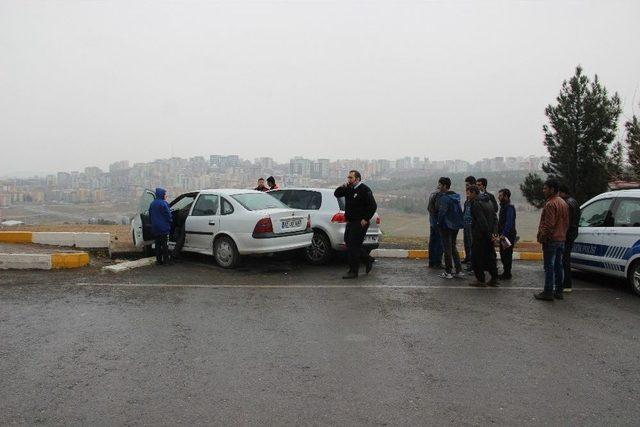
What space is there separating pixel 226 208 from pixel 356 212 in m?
2.67

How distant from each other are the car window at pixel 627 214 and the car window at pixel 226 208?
6927 mm

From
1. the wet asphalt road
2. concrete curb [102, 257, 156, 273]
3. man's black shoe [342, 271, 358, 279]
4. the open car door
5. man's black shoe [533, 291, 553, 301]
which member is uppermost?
the open car door

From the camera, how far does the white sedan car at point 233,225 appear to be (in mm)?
9234

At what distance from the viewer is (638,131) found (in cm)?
1880

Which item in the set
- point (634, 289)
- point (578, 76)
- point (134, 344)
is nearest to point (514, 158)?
point (578, 76)

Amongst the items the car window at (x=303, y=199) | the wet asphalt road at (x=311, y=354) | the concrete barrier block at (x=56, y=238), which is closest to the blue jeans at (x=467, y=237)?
the wet asphalt road at (x=311, y=354)

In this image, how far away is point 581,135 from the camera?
2378cm

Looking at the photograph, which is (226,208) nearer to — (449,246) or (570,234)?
(449,246)

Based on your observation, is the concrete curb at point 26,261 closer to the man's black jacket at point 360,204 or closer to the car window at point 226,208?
the car window at point 226,208

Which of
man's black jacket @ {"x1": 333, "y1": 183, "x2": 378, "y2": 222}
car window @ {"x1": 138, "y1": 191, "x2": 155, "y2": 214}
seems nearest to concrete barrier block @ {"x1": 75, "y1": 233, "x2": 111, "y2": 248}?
car window @ {"x1": 138, "y1": 191, "x2": 155, "y2": 214}

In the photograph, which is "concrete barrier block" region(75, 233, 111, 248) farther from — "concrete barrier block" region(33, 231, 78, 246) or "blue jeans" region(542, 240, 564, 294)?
"blue jeans" region(542, 240, 564, 294)

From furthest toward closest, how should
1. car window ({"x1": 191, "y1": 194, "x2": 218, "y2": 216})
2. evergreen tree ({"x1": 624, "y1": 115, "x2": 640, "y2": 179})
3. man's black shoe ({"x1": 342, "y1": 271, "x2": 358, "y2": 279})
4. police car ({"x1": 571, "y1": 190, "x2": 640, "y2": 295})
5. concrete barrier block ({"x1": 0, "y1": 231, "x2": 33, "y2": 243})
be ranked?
evergreen tree ({"x1": 624, "y1": 115, "x2": 640, "y2": 179}) < concrete barrier block ({"x1": 0, "y1": 231, "x2": 33, "y2": 243}) < car window ({"x1": 191, "y1": 194, "x2": 218, "y2": 216}) < man's black shoe ({"x1": 342, "y1": 271, "x2": 358, "y2": 279}) < police car ({"x1": 571, "y1": 190, "x2": 640, "y2": 295})

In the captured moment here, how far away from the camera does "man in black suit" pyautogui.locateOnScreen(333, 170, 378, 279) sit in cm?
875

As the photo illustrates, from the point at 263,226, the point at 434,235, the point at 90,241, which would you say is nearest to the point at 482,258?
the point at 434,235
